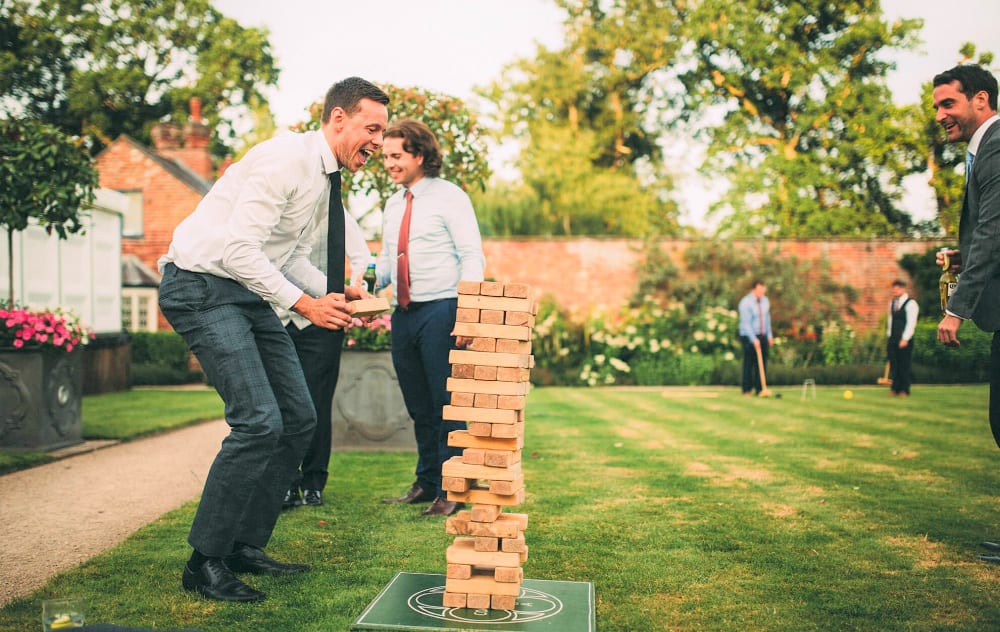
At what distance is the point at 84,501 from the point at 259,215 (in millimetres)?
3232

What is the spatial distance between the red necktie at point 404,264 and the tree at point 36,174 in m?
4.91

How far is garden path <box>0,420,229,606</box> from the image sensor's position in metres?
4.30

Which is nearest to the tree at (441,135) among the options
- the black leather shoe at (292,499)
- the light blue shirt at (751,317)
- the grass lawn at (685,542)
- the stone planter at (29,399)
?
the grass lawn at (685,542)

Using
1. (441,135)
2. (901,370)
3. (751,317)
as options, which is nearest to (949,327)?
(441,135)

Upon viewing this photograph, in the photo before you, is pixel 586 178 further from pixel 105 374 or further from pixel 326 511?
pixel 326 511

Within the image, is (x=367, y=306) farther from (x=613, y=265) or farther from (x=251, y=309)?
(x=613, y=265)

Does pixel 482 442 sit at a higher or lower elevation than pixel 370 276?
lower

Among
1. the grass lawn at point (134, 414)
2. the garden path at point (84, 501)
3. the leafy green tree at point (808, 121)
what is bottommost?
the grass lawn at point (134, 414)

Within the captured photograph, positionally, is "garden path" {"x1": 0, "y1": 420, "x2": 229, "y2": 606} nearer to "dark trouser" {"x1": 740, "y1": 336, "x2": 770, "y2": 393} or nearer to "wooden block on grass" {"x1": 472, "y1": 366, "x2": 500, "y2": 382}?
"wooden block on grass" {"x1": 472, "y1": 366, "x2": 500, "y2": 382}

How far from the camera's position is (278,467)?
398 centimetres

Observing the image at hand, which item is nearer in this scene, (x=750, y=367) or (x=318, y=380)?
(x=318, y=380)

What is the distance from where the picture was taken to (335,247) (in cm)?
447

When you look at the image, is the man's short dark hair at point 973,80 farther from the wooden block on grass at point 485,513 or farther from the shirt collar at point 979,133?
the wooden block on grass at point 485,513

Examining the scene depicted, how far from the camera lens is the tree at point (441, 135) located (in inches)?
381
